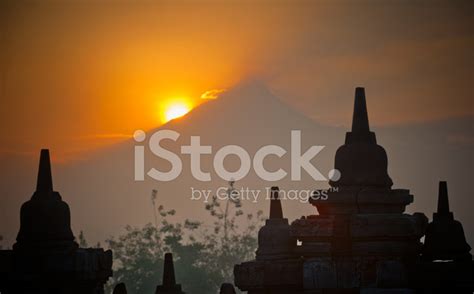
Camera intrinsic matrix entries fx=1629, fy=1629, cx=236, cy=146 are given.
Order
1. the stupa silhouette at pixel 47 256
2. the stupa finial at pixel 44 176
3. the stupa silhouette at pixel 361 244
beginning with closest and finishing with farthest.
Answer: the stupa silhouette at pixel 361 244, the stupa silhouette at pixel 47 256, the stupa finial at pixel 44 176

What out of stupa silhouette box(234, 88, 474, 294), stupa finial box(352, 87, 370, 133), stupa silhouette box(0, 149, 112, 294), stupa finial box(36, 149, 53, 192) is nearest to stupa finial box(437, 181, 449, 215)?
stupa silhouette box(234, 88, 474, 294)

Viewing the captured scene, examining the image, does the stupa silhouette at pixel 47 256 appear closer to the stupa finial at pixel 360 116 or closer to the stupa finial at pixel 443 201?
the stupa finial at pixel 360 116

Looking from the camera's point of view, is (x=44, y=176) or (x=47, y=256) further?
(x=44, y=176)

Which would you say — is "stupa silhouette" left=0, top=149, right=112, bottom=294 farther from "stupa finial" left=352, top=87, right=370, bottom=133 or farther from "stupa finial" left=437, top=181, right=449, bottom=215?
"stupa finial" left=437, top=181, right=449, bottom=215

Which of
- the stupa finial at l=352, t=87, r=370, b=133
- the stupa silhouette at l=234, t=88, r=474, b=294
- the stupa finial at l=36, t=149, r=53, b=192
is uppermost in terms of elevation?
the stupa finial at l=352, t=87, r=370, b=133

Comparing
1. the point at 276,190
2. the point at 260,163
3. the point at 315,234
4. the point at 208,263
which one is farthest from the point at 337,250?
the point at 208,263

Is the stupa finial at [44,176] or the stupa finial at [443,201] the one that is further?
the stupa finial at [44,176]

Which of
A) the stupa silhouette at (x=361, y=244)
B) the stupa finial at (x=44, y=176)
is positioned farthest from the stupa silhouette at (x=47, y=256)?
the stupa silhouette at (x=361, y=244)

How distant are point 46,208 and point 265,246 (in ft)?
12.2

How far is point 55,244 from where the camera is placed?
2653cm

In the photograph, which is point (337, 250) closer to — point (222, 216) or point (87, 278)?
point (87, 278)

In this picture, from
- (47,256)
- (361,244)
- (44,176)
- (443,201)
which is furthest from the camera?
(44,176)

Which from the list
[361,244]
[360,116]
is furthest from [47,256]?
[360,116]

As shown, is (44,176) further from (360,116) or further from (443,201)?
(443,201)
